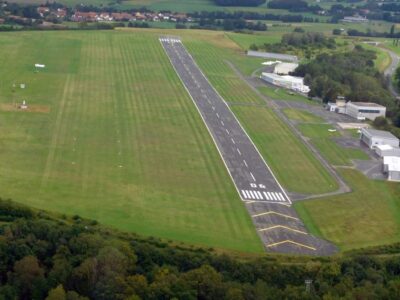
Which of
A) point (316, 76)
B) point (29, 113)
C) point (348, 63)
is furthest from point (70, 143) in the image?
point (348, 63)

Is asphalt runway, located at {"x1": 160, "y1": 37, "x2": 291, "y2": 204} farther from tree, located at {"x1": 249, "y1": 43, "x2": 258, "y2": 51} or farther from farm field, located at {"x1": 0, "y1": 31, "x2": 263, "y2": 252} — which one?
tree, located at {"x1": 249, "y1": 43, "x2": 258, "y2": 51}

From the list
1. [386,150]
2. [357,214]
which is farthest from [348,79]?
[357,214]

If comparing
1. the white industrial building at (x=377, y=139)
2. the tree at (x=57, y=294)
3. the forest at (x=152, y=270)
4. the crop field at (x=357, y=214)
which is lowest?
the crop field at (x=357, y=214)

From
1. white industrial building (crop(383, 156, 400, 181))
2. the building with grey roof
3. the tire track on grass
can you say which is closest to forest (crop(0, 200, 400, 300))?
the tire track on grass

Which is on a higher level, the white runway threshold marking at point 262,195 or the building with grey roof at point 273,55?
the white runway threshold marking at point 262,195

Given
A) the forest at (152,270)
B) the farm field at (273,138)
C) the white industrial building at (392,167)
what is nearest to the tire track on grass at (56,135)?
the forest at (152,270)

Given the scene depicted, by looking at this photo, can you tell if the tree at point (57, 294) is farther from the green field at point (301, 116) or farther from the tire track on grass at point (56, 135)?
the green field at point (301, 116)
